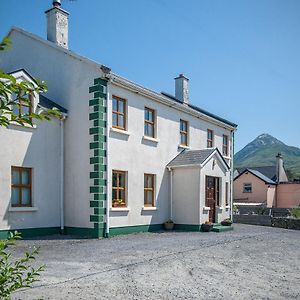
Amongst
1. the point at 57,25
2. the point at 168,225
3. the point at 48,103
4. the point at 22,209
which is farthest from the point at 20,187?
the point at 57,25

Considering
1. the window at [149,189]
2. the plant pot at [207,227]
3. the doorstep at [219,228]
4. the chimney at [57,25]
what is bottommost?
the doorstep at [219,228]

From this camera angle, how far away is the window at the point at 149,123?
56.6ft

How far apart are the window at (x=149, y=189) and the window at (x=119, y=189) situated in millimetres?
1648

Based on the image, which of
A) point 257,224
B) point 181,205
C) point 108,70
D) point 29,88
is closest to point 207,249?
point 181,205

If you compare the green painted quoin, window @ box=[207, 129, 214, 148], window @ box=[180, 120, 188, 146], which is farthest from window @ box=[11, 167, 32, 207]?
window @ box=[207, 129, 214, 148]

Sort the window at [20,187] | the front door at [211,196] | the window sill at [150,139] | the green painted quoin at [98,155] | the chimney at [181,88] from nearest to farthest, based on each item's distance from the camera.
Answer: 1. the window at [20,187]
2. the green painted quoin at [98,155]
3. the window sill at [150,139]
4. the front door at [211,196]
5. the chimney at [181,88]

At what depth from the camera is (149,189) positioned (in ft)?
56.7

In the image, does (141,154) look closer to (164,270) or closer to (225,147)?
(164,270)

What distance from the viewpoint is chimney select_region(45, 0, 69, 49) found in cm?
1639

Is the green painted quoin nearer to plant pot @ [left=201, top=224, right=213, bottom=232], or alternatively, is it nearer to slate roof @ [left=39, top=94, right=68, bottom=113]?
slate roof @ [left=39, top=94, right=68, bottom=113]

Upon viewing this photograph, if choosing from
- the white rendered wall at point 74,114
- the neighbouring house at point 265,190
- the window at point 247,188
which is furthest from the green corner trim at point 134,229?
the window at point 247,188

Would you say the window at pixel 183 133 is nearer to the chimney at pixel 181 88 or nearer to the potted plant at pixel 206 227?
the chimney at pixel 181 88

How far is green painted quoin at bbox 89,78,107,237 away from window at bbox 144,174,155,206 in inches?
129

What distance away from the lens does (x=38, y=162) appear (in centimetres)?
1416
